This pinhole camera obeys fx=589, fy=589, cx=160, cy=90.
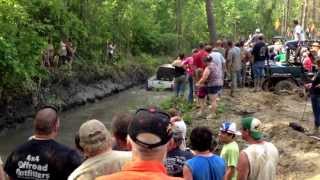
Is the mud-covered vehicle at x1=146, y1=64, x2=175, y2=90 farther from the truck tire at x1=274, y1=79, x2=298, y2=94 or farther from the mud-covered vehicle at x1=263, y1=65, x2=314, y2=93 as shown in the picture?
the truck tire at x1=274, y1=79, x2=298, y2=94

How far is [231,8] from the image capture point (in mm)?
65500

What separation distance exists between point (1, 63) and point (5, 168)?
13.5 meters

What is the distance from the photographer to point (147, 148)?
3297 millimetres

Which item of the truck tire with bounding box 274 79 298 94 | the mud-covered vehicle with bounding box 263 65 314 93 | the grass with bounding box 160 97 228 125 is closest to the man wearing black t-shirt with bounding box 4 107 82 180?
the grass with bounding box 160 97 228 125

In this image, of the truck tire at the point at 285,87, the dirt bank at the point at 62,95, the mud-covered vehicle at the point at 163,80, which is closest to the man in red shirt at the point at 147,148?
the dirt bank at the point at 62,95

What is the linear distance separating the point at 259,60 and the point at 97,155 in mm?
15818

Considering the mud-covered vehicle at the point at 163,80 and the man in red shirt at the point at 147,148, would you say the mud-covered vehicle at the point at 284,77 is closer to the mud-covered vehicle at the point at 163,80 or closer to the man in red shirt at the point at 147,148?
the mud-covered vehicle at the point at 163,80

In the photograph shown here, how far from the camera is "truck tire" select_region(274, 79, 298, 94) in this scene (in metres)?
20.6

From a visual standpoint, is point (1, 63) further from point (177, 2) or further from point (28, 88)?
point (177, 2)

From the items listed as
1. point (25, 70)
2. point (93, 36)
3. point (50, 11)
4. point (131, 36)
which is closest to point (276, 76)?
point (25, 70)

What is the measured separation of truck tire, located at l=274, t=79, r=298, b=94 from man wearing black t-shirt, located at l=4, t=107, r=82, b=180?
1637 cm

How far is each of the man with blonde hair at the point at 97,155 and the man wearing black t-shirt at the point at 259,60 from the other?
15231 mm

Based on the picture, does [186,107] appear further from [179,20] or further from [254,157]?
[179,20]

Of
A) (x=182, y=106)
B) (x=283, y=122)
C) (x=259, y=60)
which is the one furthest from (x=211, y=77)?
(x=259, y=60)
